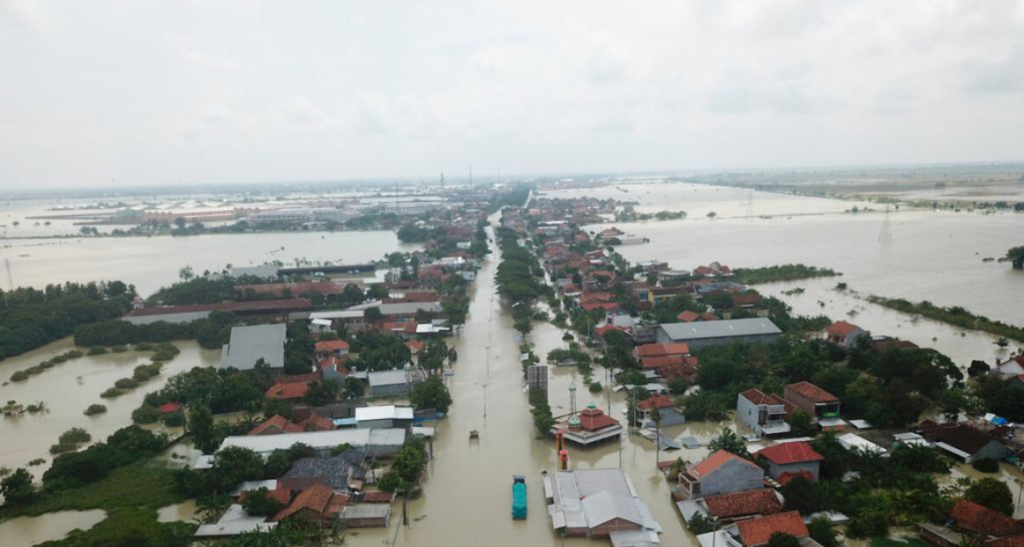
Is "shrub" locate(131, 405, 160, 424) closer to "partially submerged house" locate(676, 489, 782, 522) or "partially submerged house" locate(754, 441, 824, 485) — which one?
"partially submerged house" locate(676, 489, 782, 522)

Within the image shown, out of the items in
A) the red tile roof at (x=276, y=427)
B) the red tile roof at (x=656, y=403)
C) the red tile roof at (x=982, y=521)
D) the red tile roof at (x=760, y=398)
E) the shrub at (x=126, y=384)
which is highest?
the red tile roof at (x=760, y=398)

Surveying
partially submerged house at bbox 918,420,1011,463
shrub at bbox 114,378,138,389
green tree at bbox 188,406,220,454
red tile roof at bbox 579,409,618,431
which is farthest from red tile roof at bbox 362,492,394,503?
shrub at bbox 114,378,138,389

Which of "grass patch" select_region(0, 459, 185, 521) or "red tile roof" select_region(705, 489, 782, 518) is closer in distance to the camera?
"red tile roof" select_region(705, 489, 782, 518)

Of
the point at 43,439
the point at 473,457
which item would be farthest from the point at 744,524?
the point at 43,439

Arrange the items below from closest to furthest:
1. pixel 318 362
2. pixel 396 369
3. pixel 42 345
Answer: pixel 396 369 < pixel 318 362 < pixel 42 345

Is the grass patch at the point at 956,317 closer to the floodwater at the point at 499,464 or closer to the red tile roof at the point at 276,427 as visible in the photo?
the floodwater at the point at 499,464

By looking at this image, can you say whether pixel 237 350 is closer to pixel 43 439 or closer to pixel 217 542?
pixel 43 439

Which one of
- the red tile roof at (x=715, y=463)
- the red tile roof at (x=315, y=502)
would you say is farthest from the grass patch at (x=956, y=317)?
the red tile roof at (x=315, y=502)
